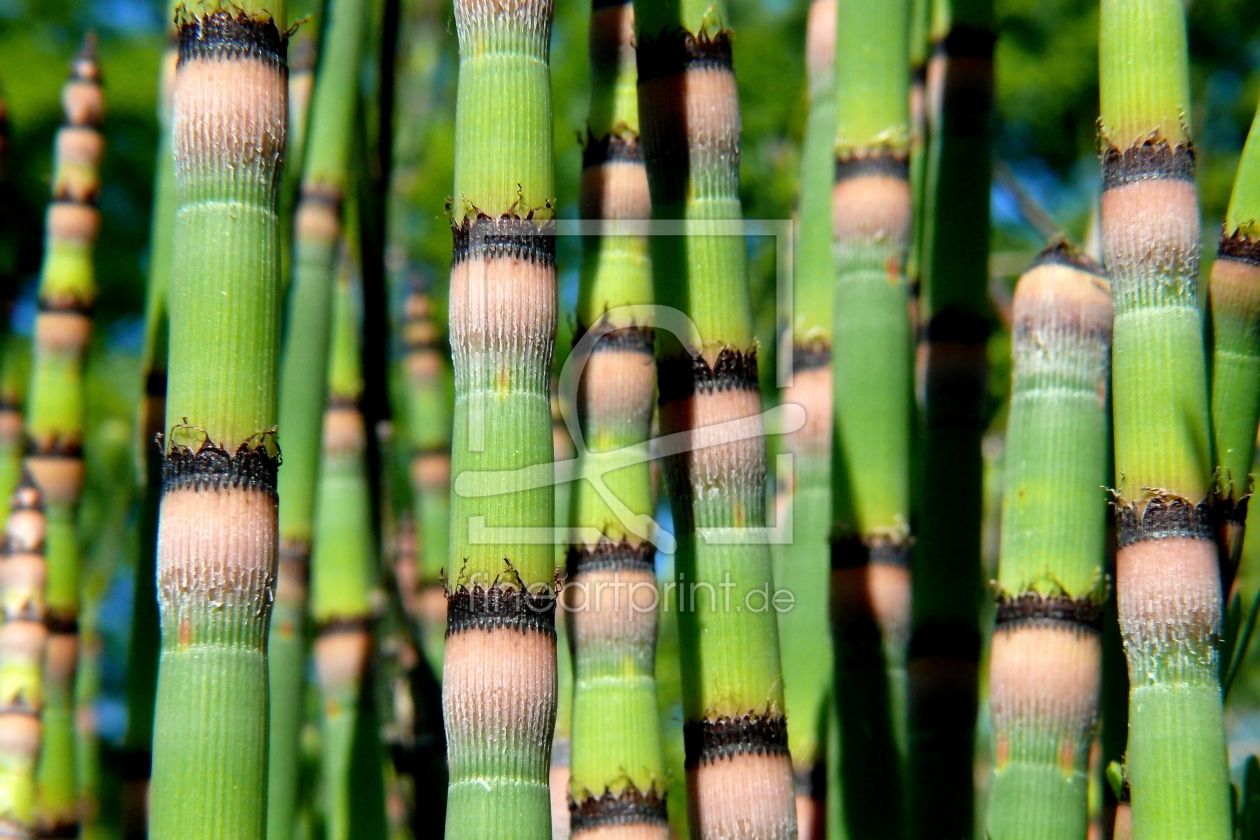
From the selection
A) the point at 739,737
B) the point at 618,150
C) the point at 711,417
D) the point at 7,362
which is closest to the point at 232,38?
the point at 618,150

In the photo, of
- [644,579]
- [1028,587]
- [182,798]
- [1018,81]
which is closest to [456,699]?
[182,798]

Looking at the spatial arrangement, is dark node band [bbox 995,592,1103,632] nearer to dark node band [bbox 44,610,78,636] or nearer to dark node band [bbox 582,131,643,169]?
dark node band [bbox 582,131,643,169]

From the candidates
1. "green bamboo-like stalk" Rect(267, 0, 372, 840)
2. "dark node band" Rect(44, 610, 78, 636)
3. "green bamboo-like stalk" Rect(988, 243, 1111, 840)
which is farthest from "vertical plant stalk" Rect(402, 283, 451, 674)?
"green bamboo-like stalk" Rect(988, 243, 1111, 840)

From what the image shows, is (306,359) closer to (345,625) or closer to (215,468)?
(345,625)

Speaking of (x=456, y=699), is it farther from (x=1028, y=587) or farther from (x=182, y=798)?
(x=1028, y=587)

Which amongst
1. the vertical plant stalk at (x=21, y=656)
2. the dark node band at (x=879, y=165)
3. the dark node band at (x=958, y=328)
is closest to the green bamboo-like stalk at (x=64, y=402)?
the vertical plant stalk at (x=21, y=656)

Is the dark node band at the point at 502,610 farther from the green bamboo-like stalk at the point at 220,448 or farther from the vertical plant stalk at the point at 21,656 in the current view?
the vertical plant stalk at the point at 21,656
